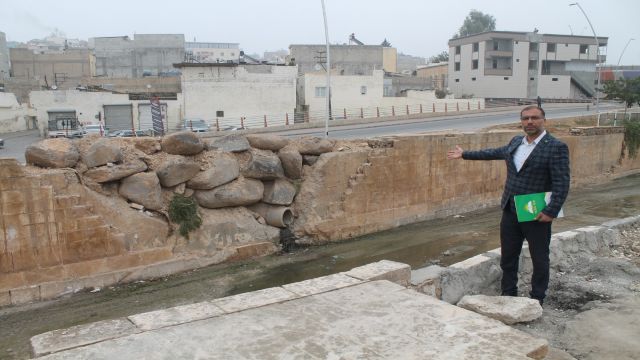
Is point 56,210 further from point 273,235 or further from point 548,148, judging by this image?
point 548,148

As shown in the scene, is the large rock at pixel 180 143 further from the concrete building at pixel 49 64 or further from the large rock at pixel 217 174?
the concrete building at pixel 49 64

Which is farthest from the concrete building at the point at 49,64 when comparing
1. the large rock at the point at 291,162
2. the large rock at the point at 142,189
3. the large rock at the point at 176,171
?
the large rock at the point at 142,189

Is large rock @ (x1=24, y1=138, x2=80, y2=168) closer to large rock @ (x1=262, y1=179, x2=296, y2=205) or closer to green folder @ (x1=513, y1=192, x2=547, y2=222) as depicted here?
large rock @ (x1=262, y1=179, x2=296, y2=205)

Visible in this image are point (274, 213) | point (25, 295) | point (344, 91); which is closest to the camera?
point (25, 295)

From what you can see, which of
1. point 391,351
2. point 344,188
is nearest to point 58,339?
point 391,351

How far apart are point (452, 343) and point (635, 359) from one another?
5.78 ft

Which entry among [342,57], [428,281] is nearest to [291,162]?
[428,281]

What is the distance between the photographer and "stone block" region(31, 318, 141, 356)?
132 inches

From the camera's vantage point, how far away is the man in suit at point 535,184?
4734 mm

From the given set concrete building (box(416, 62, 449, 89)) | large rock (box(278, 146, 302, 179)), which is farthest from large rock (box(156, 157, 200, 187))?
concrete building (box(416, 62, 449, 89))

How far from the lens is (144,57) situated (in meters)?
53.4

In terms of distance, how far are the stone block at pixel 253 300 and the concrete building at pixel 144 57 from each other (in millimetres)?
51024

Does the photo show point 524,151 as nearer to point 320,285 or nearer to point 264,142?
point 320,285

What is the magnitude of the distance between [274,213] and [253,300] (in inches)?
255
